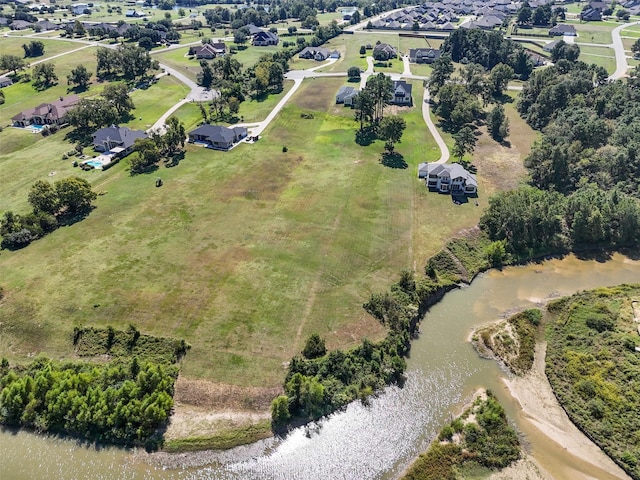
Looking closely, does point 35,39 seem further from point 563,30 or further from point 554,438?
point 563,30

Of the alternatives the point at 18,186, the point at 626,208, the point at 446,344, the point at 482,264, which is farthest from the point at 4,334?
the point at 626,208

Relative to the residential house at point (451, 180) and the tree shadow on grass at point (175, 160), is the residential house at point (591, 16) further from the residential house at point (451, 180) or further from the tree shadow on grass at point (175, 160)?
the tree shadow on grass at point (175, 160)

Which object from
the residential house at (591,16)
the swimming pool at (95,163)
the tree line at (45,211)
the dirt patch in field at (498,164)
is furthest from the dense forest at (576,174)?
the residential house at (591,16)

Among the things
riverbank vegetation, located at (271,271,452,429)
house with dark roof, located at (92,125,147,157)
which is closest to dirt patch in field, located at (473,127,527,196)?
riverbank vegetation, located at (271,271,452,429)

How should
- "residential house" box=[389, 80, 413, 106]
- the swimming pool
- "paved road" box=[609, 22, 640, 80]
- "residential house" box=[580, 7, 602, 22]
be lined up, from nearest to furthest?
the swimming pool → "residential house" box=[389, 80, 413, 106] → "paved road" box=[609, 22, 640, 80] → "residential house" box=[580, 7, 602, 22]

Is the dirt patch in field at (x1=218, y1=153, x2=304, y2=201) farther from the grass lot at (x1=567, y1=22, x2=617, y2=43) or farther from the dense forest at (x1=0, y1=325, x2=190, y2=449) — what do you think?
the grass lot at (x1=567, y1=22, x2=617, y2=43)

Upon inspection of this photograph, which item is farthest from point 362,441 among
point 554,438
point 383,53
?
point 383,53
